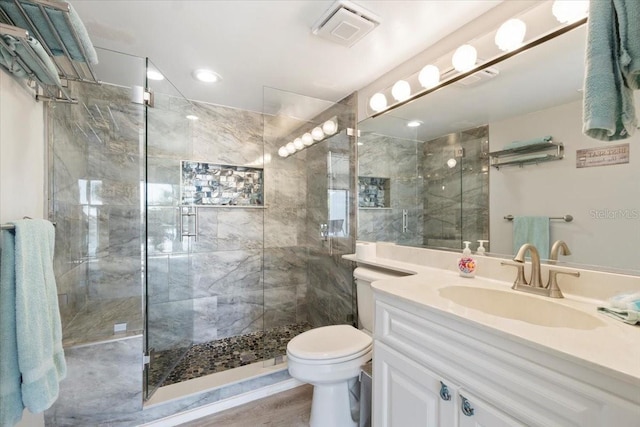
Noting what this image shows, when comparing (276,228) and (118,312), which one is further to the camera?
(276,228)

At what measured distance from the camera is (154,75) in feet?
6.30

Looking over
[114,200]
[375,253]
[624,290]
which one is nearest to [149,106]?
[114,200]

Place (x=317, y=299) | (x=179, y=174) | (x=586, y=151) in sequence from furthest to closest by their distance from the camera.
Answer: (x=317, y=299) → (x=179, y=174) → (x=586, y=151)

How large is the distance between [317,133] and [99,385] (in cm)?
240

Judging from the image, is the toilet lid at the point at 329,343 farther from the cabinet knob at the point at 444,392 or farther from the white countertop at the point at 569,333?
the cabinet knob at the point at 444,392

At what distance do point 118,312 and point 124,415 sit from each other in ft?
2.28

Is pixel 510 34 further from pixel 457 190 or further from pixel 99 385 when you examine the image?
pixel 99 385

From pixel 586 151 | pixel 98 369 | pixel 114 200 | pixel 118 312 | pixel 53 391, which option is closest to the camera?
pixel 53 391

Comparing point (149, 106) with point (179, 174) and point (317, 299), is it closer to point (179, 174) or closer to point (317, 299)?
point (179, 174)

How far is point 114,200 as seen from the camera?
220 cm

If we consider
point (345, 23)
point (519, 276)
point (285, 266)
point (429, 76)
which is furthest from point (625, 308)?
point (285, 266)

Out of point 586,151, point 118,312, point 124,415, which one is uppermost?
point 586,151

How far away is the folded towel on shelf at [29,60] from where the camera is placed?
906 millimetres

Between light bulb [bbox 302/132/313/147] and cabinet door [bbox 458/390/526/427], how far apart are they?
2.26 meters
